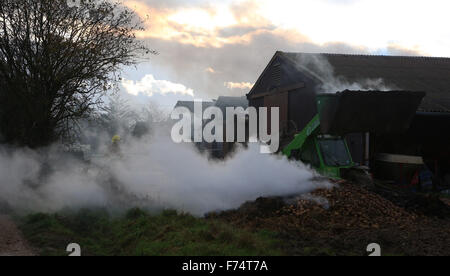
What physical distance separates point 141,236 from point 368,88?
521 inches

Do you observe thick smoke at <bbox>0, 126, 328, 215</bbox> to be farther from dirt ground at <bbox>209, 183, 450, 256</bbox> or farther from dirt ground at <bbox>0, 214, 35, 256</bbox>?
dirt ground at <bbox>0, 214, 35, 256</bbox>

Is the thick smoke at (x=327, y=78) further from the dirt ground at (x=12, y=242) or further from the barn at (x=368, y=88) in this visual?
the dirt ground at (x=12, y=242)

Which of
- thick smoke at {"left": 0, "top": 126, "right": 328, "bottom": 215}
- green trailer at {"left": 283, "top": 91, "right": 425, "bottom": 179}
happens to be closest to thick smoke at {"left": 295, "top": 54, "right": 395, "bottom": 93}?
green trailer at {"left": 283, "top": 91, "right": 425, "bottom": 179}

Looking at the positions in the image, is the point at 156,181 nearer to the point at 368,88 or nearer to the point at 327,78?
the point at 368,88

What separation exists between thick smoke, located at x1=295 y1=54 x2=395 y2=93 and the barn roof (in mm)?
114

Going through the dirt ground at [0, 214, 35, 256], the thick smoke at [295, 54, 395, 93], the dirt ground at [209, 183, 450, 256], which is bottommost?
the dirt ground at [0, 214, 35, 256]

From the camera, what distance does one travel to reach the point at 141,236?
305 inches

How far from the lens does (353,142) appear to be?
17.5 m

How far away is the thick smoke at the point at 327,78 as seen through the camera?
59.1 feet

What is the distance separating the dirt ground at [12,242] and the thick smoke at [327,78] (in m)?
13.2

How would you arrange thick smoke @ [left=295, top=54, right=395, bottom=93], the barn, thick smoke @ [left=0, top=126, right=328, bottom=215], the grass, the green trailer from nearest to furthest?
1. the grass
2. the green trailer
3. thick smoke @ [left=0, top=126, right=328, bottom=215]
4. the barn
5. thick smoke @ [left=295, top=54, right=395, bottom=93]

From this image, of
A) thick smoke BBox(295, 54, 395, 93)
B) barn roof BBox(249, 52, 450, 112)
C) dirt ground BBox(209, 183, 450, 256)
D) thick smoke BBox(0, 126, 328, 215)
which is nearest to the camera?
dirt ground BBox(209, 183, 450, 256)

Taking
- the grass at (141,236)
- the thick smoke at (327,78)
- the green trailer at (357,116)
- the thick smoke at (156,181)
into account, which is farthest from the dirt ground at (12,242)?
the thick smoke at (327,78)

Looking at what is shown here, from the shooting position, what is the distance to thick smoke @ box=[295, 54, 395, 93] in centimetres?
1802
